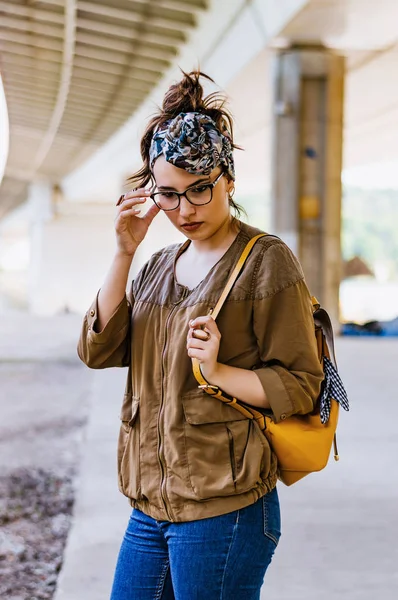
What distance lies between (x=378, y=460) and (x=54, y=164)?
33.2 metres

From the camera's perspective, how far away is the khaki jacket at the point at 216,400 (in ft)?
5.22

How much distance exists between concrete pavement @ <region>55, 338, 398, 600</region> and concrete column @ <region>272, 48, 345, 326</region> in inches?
258

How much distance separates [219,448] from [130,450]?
0.25 m

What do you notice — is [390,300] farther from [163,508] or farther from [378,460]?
[163,508]

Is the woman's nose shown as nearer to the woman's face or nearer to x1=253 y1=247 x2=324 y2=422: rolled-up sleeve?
the woman's face

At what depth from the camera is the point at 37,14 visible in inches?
504

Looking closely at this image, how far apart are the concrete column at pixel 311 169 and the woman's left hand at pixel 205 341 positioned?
1111 centimetres

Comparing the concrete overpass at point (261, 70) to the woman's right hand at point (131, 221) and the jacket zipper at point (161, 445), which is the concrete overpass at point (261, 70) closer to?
the woman's right hand at point (131, 221)

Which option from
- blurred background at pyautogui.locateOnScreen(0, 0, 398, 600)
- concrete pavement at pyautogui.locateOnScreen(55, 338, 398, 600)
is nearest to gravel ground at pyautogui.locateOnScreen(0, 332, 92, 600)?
blurred background at pyautogui.locateOnScreen(0, 0, 398, 600)

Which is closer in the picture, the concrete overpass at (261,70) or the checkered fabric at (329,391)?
the checkered fabric at (329,391)

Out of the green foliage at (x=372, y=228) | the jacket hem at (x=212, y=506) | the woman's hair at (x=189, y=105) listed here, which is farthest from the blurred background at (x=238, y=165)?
the green foliage at (x=372, y=228)

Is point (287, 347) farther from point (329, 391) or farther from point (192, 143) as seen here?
point (192, 143)

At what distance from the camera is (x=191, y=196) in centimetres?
164

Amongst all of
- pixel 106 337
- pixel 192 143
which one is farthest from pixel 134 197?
pixel 106 337
